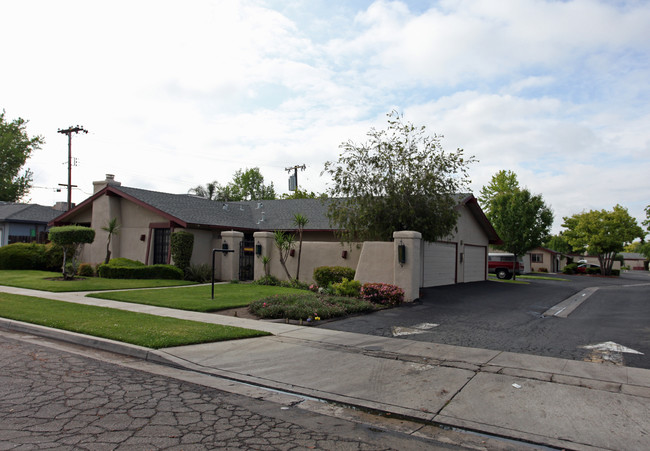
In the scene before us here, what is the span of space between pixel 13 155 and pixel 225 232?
42342 mm

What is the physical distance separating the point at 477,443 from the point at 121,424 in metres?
3.73

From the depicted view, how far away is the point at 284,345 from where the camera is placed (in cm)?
883

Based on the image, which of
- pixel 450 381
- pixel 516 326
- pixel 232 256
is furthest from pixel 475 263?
pixel 450 381

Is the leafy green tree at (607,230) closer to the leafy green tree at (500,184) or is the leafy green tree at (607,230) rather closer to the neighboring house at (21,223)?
the leafy green tree at (500,184)

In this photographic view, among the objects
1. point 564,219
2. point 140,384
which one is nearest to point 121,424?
point 140,384

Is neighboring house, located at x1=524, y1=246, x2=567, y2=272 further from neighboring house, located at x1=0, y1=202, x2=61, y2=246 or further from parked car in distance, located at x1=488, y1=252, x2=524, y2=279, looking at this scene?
neighboring house, located at x1=0, y1=202, x2=61, y2=246

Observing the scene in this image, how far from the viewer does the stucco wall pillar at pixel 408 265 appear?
15.1 m

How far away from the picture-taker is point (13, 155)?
165ft

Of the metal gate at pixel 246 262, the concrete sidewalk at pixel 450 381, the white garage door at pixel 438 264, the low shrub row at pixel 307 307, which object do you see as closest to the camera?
the concrete sidewalk at pixel 450 381

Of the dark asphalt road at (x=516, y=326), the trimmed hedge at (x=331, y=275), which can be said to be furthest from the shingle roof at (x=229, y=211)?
the dark asphalt road at (x=516, y=326)

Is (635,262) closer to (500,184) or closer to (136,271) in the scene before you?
(500,184)

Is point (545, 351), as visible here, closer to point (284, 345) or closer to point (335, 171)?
point (284, 345)

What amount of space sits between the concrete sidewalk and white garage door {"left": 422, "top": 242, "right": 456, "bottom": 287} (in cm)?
1183

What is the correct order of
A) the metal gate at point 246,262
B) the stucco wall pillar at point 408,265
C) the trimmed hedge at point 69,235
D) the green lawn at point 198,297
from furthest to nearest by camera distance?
the metal gate at point 246,262
the trimmed hedge at point 69,235
the stucco wall pillar at point 408,265
the green lawn at point 198,297
